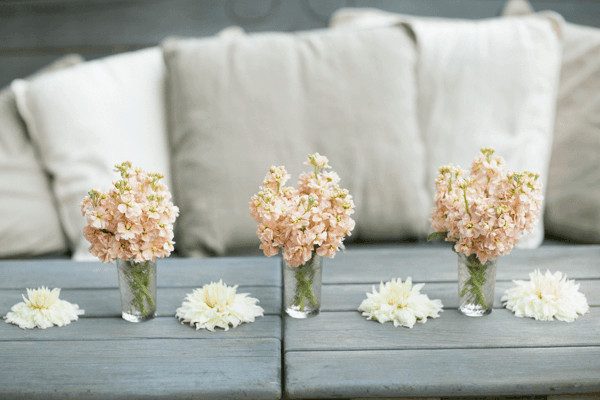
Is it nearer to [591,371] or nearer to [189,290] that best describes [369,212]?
[189,290]

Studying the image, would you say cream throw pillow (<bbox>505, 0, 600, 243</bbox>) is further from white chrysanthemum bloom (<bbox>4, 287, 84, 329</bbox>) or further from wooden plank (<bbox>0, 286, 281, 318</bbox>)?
white chrysanthemum bloom (<bbox>4, 287, 84, 329</bbox>)

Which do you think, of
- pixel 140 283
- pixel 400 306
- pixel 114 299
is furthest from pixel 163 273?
pixel 400 306

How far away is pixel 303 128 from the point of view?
1.36m

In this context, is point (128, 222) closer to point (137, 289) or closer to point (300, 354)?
point (137, 289)

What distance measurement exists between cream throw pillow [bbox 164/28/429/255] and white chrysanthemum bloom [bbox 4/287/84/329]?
0.47 metres

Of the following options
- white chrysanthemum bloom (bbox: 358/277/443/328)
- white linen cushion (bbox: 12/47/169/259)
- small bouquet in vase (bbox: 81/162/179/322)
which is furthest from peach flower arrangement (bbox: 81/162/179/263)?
white linen cushion (bbox: 12/47/169/259)

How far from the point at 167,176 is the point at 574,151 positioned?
3.38ft

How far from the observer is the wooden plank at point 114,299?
92 cm

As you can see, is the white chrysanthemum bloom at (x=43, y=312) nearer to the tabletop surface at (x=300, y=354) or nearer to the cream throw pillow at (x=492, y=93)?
the tabletop surface at (x=300, y=354)

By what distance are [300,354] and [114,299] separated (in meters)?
0.38

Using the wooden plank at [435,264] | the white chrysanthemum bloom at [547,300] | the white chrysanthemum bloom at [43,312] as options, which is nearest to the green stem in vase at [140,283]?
the white chrysanthemum bloom at [43,312]

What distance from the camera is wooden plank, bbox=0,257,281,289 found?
104cm

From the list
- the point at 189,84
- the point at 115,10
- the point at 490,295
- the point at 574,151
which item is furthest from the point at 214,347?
the point at 115,10

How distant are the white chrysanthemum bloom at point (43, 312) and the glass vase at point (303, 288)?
339mm
